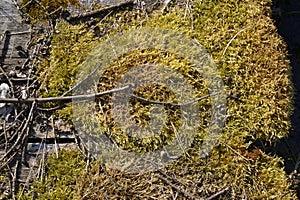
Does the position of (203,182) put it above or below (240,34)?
below

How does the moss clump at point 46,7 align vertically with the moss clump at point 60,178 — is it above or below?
above

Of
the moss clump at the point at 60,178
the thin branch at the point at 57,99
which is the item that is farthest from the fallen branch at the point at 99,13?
the moss clump at the point at 60,178

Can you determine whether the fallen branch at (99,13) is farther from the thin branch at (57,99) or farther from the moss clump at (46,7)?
the thin branch at (57,99)

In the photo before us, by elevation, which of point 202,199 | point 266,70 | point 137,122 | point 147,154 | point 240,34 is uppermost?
point 240,34

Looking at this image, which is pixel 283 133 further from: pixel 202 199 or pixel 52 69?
pixel 52 69

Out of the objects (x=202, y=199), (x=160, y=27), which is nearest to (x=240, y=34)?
(x=160, y=27)

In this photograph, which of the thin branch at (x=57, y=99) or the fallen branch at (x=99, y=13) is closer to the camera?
the thin branch at (x=57, y=99)

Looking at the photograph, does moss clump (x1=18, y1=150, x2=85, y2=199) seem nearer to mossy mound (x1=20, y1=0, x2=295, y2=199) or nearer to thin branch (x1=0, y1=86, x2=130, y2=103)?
mossy mound (x1=20, y1=0, x2=295, y2=199)

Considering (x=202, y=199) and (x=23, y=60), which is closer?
(x=202, y=199)

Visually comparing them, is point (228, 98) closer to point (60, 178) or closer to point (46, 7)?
point (60, 178)
